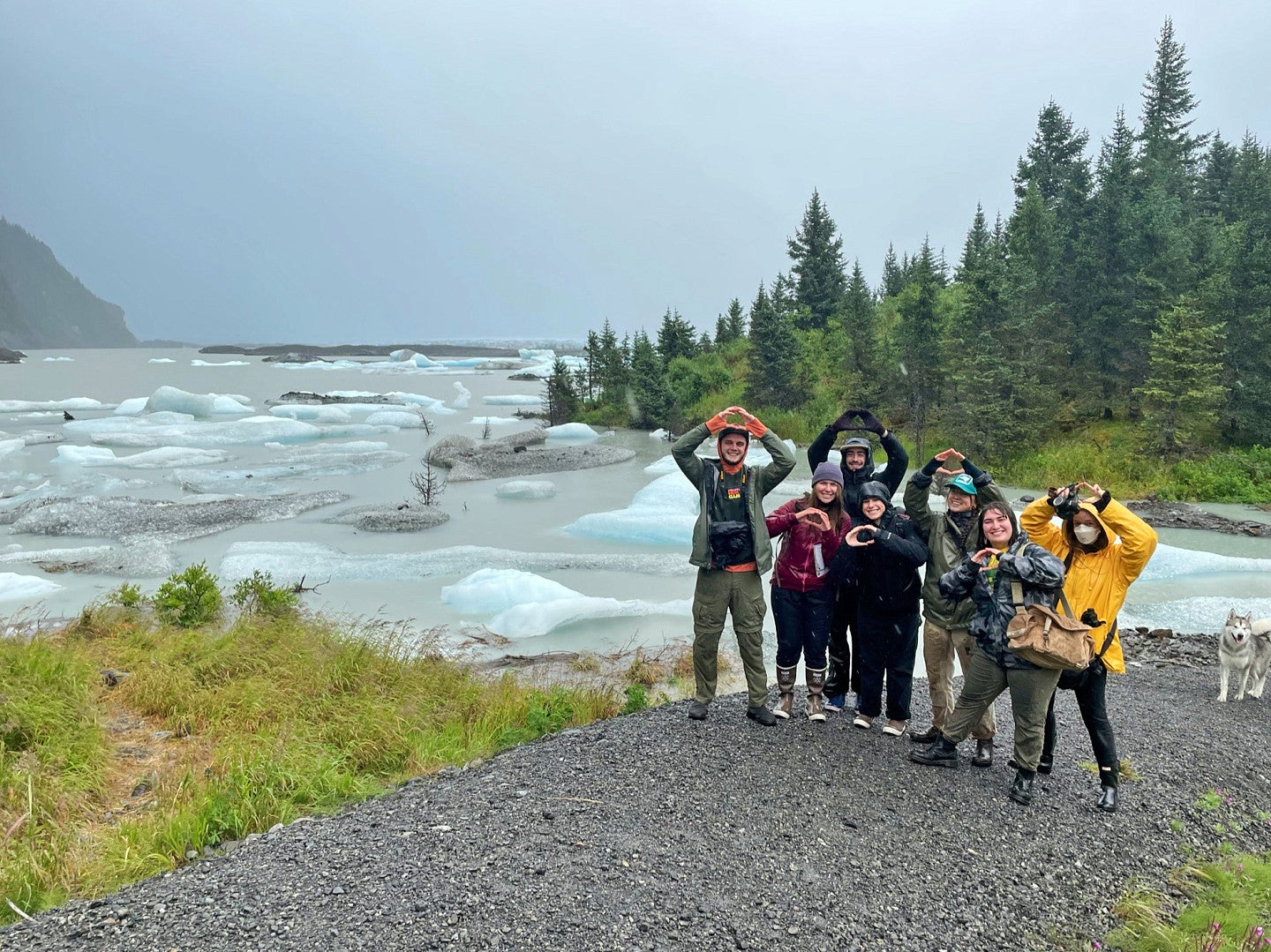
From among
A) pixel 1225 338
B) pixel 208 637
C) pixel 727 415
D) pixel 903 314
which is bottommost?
pixel 208 637

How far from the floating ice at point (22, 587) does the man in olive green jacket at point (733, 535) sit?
372 inches

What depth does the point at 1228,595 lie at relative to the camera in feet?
31.8

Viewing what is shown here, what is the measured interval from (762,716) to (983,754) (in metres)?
1.28

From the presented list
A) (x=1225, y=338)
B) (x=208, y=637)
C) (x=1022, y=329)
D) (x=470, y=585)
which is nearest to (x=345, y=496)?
(x=470, y=585)

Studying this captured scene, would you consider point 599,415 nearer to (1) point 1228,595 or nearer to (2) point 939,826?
(1) point 1228,595

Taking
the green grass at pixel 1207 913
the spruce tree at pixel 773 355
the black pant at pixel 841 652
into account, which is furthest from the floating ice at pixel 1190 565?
the spruce tree at pixel 773 355

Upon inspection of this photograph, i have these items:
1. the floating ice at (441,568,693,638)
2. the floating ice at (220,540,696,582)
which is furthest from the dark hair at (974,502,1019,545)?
the floating ice at (220,540,696,582)

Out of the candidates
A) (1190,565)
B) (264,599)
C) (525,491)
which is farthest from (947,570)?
(525,491)

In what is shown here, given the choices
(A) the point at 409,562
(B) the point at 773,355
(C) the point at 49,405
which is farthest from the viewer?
(C) the point at 49,405

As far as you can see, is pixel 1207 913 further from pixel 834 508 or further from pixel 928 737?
pixel 834 508

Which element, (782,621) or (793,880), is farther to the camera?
(782,621)

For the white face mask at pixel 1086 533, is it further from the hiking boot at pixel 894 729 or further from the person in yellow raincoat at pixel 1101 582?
the hiking boot at pixel 894 729

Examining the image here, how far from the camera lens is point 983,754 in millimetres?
4129

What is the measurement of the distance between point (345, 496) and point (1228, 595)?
51.9ft
